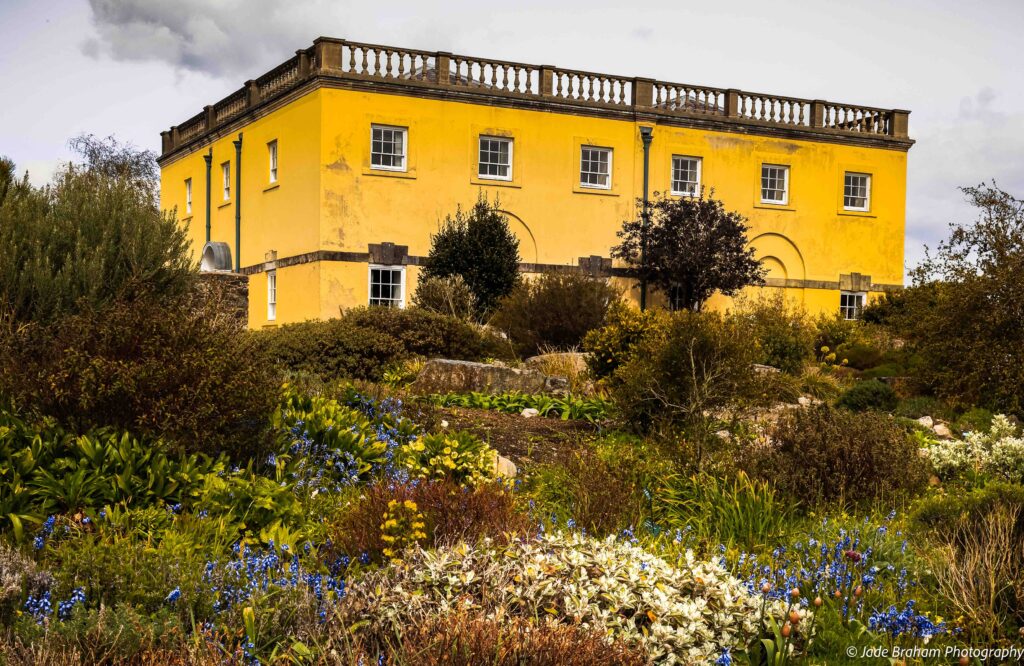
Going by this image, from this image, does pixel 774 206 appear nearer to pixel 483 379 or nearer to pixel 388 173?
pixel 388 173

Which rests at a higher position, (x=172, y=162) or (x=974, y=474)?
(x=172, y=162)

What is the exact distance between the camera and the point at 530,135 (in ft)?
84.9

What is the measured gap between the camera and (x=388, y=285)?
24422mm

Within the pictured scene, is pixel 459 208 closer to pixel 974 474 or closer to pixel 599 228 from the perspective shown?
pixel 599 228

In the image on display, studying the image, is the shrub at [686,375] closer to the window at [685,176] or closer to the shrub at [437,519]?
the shrub at [437,519]

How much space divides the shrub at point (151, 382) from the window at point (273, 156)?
65.2 feet

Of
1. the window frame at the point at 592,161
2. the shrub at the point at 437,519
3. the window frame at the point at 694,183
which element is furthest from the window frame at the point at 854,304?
the shrub at the point at 437,519

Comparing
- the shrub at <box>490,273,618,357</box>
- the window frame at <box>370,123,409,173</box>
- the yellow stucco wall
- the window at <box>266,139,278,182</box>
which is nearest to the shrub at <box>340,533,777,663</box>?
the shrub at <box>490,273,618,357</box>

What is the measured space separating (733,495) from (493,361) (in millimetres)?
10384

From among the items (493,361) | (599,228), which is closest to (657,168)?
(599,228)

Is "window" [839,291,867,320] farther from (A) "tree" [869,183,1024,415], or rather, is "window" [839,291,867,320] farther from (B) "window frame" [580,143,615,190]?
(A) "tree" [869,183,1024,415]

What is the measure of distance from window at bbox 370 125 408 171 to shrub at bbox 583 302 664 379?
39.1ft

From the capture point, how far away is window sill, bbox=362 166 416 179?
2419 cm

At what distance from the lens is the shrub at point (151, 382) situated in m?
6.60
